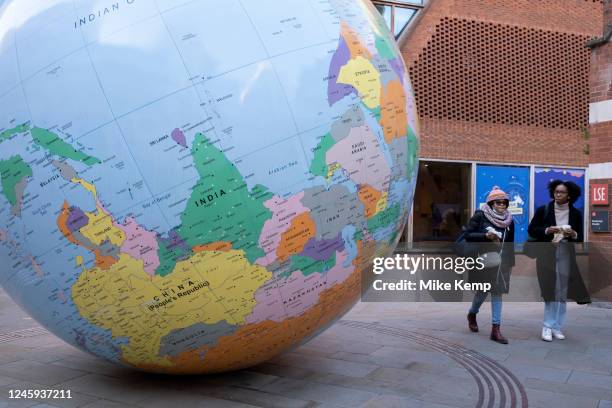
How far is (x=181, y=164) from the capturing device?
3.35m

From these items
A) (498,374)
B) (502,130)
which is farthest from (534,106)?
(498,374)

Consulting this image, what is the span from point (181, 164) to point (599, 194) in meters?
7.50

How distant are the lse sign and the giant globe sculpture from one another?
244 inches

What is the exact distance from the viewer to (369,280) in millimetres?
4578

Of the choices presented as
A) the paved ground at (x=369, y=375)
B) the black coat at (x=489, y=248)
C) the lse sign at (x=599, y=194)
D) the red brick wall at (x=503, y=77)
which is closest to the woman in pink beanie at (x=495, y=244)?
the black coat at (x=489, y=248)

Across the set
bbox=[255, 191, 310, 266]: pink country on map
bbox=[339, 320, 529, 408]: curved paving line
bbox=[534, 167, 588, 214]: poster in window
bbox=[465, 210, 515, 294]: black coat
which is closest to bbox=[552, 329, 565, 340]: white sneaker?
bbox=[465, 210, 515, 294]: black coat

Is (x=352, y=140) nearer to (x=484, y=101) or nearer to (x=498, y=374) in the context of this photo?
(x=498, y=374)

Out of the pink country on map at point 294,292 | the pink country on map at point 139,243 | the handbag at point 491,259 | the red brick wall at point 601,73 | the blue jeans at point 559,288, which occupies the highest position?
the red brick wall at point 601,73

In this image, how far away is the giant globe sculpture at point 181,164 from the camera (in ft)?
11.1

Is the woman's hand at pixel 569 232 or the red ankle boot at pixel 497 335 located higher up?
the woman's hand at pixel 569 232

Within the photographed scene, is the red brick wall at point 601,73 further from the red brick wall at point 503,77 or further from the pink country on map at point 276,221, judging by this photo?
the pink country on map at point 276,221

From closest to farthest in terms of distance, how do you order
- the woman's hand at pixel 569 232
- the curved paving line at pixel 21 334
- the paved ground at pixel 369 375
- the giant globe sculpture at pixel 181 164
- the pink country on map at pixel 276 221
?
the giant globe sculpture at pixel 181 164
the pink country on map at pixel 276 221
the paved ground at pixel 369 375
the woman's hand at pixel 569 232
the curved paving line at pixel 21 334

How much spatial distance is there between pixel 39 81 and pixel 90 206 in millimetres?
835

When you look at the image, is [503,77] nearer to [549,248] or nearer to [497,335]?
[549,248]
